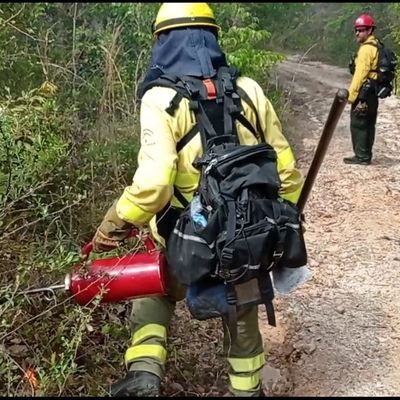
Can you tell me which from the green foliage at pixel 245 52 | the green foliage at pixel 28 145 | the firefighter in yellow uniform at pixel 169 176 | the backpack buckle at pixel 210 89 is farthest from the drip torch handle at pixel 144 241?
the green foliage at pixel 245 52

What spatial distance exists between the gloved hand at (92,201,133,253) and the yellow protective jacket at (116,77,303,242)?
0.09m

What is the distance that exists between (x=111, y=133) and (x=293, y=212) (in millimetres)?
2968

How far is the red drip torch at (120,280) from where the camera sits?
143 inches

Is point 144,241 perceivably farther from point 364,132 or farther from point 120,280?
point 364,132

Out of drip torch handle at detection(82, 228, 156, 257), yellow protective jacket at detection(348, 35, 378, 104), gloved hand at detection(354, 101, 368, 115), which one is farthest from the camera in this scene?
gloved hand at detection(354, 101, 368, 115)

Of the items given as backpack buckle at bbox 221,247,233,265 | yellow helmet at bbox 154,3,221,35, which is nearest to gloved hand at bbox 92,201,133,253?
backpack buckle at bbox 221,247,233,265

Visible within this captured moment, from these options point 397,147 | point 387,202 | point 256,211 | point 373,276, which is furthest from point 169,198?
point 397,147

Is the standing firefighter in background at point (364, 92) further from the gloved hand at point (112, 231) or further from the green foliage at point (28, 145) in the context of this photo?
the gloved hand at point (112, 231)

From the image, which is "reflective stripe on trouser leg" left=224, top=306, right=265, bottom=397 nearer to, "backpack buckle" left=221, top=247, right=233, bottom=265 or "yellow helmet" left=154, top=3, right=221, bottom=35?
"backpack buckle" left=221, top=247, right=233, bottom=265

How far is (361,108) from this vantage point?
28.8ft

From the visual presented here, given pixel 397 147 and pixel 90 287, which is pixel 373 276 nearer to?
pixel 90 287

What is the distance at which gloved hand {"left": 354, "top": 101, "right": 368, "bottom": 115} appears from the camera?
28.7 ft

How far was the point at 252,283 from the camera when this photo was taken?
11.3 ft

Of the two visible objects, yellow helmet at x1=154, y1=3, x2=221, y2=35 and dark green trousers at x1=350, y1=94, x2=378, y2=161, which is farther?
dark green trousers at x1=350, y1=94, x2=378, y2=161
